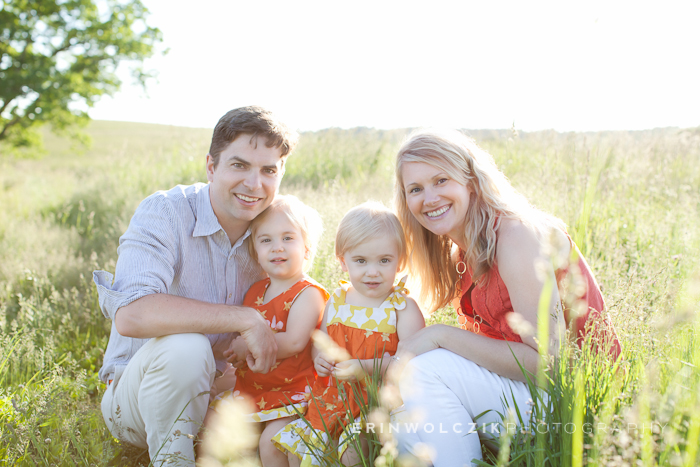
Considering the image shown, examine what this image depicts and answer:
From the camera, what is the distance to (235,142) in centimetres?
254

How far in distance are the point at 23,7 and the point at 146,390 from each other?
1474 centimetres

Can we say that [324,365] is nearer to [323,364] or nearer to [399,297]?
[323,364]

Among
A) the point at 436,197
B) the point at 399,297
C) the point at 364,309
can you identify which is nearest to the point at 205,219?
the point at 364,309

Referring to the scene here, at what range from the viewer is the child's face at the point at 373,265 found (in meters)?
2.36

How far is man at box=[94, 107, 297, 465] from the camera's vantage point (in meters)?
2.15

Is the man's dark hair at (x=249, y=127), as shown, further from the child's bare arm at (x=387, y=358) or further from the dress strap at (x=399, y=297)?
the child's bare arm at (x=387, y=358)

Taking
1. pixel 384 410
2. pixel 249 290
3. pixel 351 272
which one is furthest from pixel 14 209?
pixel 384 410

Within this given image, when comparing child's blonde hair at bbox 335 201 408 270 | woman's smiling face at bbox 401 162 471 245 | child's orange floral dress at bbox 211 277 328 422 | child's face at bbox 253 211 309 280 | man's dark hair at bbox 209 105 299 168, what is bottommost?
child's orange floral dress at bbox 211 277 328 422

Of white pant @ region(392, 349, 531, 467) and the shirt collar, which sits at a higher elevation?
the shirt collar

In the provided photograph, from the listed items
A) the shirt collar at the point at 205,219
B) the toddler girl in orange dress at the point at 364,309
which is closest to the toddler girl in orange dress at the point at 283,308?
the toddler girl in orange dress at the point at 364,309

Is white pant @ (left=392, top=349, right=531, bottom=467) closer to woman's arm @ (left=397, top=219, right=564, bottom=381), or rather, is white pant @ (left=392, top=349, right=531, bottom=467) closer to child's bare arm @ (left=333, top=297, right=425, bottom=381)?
woman's arm @ (left=397, top=219, right=564, bottom=381)

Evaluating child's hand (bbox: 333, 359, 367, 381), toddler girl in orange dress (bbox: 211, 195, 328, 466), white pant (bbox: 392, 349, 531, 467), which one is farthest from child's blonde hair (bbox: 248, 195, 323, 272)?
white pant (bbox: 392, 349, 531, 467)

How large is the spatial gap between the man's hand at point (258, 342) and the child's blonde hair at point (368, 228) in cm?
55

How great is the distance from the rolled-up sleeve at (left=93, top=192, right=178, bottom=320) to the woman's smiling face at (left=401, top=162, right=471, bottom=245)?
50.3 inches
